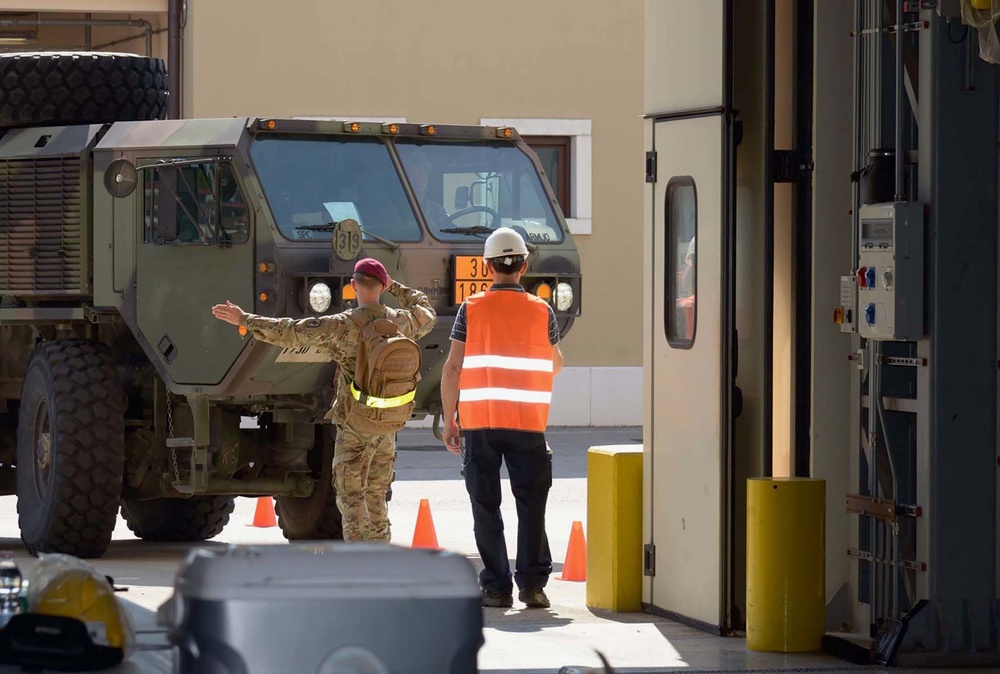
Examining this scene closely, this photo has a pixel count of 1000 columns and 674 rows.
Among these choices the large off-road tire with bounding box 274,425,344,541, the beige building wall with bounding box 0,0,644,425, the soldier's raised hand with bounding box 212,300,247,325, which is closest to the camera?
the soldier's raised hand with bounding box 212,300,247,325

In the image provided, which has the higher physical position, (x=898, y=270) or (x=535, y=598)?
(x=898, y=270)

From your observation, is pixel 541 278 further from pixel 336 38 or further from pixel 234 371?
pixel 336 38

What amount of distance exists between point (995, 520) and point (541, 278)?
4338mm

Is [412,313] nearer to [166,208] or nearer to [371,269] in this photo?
[371,269]

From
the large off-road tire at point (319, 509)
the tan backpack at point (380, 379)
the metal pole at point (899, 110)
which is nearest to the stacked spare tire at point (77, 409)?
the large off-road tire at point (319, 509)

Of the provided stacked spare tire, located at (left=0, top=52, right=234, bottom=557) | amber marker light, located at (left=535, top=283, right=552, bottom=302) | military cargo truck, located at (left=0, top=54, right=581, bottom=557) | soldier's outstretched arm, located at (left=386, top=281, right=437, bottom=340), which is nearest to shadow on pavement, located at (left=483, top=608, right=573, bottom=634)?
soldier's outstretched arm, located at (left=386, top=281, right=437, bottom=340)

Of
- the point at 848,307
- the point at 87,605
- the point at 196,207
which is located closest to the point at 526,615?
the point at 848,307

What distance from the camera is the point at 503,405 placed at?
935 centimetres

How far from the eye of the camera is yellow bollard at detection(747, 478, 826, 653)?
26.7 feet

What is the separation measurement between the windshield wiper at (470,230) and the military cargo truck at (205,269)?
0.01 metres

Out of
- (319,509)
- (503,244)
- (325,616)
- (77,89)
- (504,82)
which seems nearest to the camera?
(325,616)

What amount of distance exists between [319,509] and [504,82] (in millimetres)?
10921

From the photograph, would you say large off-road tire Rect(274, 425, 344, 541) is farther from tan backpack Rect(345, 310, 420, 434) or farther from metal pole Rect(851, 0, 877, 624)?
metal pole Rect(851, 0, 877, 624)

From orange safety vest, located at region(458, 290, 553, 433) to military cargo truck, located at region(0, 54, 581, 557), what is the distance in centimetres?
166
